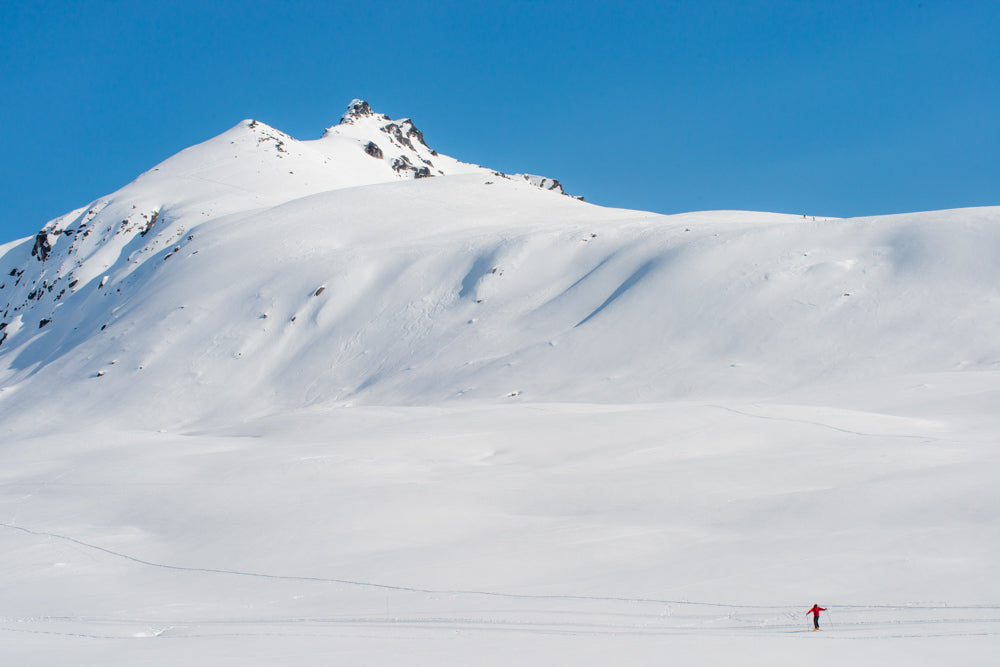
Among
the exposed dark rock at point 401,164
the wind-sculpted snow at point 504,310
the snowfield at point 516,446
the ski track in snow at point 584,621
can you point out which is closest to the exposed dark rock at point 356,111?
the exposed dark rock at point 401,164

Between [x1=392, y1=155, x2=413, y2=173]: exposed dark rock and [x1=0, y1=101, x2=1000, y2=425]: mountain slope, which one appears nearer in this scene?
[x1=0, y1=101, x2=1000, y2=425]: mountain slope

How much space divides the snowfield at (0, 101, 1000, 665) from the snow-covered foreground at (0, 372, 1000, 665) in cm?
7

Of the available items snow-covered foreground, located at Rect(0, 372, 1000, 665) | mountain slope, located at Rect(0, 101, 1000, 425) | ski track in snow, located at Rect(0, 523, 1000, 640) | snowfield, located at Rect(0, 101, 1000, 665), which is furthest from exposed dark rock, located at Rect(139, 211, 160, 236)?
ski track in snow, located at Rect(0, 523, 1000, 640)

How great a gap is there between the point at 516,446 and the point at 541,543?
21.0ft

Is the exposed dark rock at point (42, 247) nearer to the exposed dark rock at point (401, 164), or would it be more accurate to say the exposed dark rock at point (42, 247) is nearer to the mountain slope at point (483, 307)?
the mountain slope at point (483, 307)

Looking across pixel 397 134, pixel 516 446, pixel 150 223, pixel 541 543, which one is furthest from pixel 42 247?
pixel 541 543

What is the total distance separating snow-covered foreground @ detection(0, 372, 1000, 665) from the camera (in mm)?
8320

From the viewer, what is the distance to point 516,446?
1814 cm

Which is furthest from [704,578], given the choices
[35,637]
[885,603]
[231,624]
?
[35,637]

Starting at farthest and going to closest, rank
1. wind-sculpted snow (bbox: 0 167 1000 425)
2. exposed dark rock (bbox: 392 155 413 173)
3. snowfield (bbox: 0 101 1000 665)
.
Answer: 1. exposed dark rock (bbox: 392 155 413 173)
2. wind-sculpted snow (bbox: 0 167 1000 425)
3. snowfield (bbox: 0 101 1000 665)

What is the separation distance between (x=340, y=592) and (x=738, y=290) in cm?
2231

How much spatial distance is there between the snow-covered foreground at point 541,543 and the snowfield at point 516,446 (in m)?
0.07

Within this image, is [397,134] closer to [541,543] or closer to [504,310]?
[504,310]

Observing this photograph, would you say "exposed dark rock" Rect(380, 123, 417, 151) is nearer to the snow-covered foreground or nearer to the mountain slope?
the mountain slope
